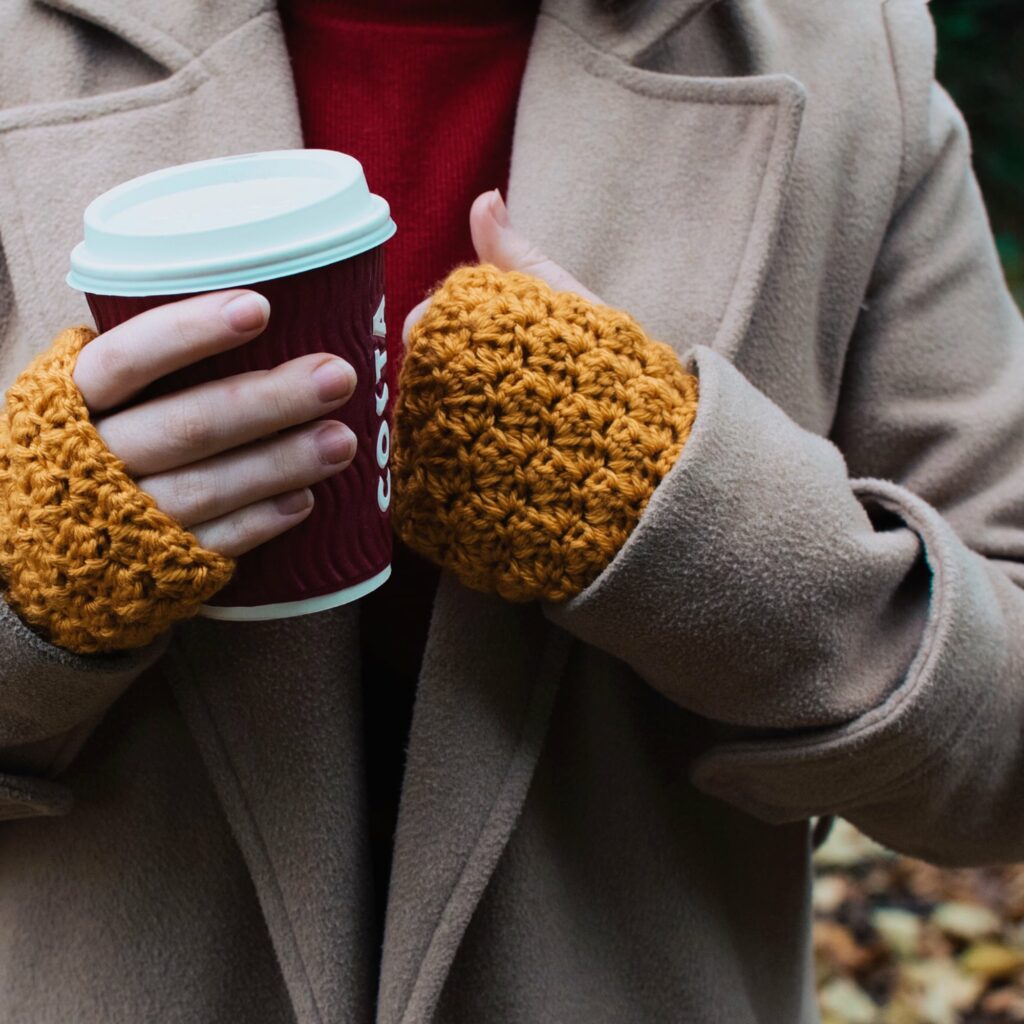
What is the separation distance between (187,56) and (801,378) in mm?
602

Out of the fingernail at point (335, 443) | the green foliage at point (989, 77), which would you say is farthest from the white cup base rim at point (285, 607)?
the green foliage at point (989, 77)

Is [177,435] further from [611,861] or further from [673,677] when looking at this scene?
[611,861]

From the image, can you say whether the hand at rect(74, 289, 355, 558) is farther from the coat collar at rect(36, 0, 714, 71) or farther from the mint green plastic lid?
the coat collar at rect(36, 0, 714, 71)

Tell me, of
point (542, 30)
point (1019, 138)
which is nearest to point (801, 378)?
point (542, 30)

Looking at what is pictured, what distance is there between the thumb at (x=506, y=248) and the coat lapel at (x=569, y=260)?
0.31 ft

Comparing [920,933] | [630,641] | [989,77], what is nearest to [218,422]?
[630,641]

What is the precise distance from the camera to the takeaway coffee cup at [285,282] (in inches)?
25.6

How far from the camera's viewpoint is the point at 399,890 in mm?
943

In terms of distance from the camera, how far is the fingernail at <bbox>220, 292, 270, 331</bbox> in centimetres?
64

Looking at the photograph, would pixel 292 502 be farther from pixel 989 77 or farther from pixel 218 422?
pixel 989 77

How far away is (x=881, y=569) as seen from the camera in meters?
0.91

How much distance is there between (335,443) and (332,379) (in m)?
0.04

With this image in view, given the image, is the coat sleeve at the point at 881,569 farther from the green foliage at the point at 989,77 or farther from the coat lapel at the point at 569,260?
the green foliage at the point at 989,77

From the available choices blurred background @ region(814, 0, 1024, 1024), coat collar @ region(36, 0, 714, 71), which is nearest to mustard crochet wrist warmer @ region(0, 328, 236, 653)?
coat collar @ region(36, 0, 714, 71)
